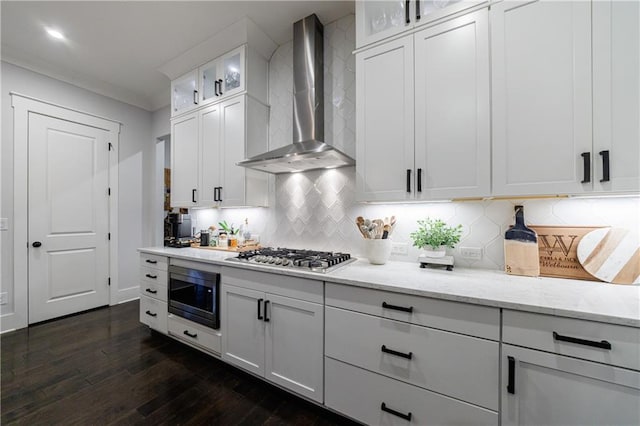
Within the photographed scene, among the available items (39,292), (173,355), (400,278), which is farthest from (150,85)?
(400,278)

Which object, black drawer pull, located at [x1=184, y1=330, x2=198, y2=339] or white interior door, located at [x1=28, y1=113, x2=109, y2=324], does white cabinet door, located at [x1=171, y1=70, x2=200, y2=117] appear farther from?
black drawer pull, located at [x1=184, y1=330, x2=198, y2=339]

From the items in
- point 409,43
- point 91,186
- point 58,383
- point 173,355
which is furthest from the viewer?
point 91,186

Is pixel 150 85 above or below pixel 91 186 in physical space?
above

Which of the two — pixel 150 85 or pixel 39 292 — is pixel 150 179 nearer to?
pixel 150 85

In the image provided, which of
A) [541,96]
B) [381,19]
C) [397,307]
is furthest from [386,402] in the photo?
[381,19]

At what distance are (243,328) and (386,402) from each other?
3.57 ft

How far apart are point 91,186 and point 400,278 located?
4.14 m

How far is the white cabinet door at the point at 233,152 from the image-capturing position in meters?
2.47

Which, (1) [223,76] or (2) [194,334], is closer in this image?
(2) [194,334]

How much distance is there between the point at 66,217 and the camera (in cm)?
318

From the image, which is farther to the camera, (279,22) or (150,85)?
(150,85)

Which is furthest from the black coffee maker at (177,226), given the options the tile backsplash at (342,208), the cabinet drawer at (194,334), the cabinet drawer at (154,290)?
the cabinet drawer at (194,334)

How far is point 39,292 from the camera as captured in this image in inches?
117

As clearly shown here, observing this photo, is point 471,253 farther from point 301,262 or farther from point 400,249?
point 301,262
